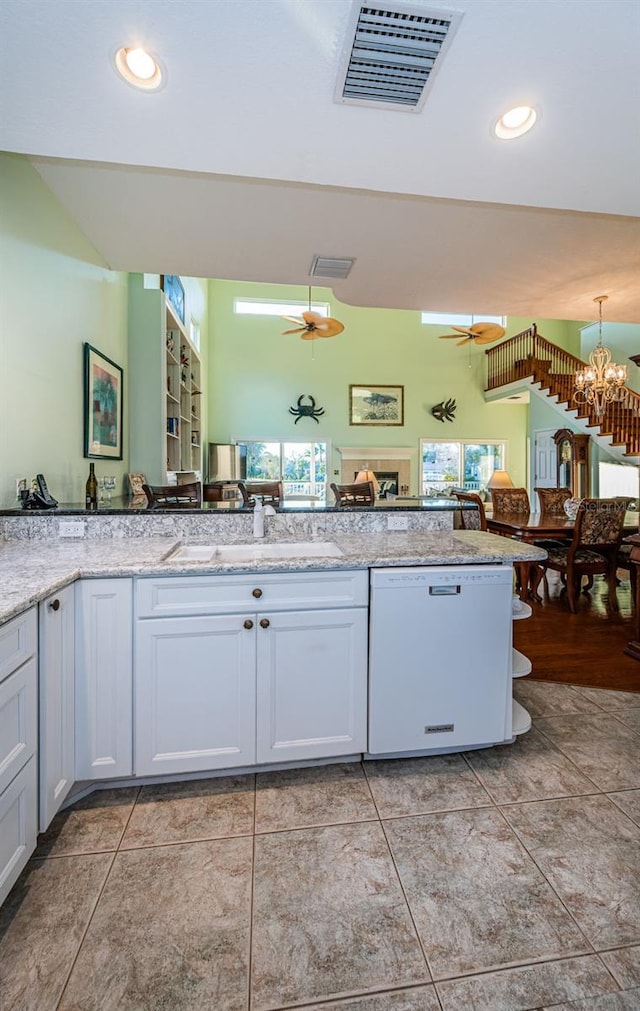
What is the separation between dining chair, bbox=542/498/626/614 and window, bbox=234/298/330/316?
690 centimetres

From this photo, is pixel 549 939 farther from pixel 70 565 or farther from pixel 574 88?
pixel 574 88

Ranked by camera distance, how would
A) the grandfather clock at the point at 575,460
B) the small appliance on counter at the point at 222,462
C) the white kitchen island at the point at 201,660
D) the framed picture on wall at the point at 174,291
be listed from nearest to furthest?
the white kitchen island at the point at 201,660, the framed picture on wall at the point at 174,291, the grandfather clock at the point at 575,460, the small appliance on counter at the point at 222,462

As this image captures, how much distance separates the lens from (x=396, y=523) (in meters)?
2.55

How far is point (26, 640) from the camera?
138cm

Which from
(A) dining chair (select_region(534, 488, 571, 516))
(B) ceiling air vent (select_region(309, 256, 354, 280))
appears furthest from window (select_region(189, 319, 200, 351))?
(A) dining chair (select_region(534, 488, 571, 516))

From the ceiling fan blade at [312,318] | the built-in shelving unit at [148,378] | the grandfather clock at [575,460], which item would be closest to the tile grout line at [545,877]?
the built-in shelving unit at [148,378]

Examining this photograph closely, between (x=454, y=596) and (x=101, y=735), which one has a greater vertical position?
(x=454, y=596)

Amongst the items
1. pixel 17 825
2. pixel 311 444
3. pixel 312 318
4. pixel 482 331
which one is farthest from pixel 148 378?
pixel 311 444

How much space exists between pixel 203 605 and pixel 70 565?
53 centimetres

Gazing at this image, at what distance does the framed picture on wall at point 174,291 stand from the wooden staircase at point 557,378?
5841 millimetres

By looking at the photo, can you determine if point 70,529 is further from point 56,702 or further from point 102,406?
point 102,406

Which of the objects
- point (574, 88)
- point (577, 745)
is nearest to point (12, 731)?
point (577, 745)

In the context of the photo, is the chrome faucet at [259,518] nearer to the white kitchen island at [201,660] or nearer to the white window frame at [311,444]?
the white kitchen island at [201,660]

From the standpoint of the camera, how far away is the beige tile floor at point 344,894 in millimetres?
1137
